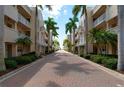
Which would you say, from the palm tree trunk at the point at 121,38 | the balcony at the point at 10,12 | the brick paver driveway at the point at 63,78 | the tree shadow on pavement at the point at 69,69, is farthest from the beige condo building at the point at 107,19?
the balcony at the point at 10,12

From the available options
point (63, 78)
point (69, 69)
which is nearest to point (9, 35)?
point (69, 69)

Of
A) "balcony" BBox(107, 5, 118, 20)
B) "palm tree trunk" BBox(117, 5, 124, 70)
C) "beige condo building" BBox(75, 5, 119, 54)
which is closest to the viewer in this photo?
"palm tree trunk" BBox(117, 5, 124, 70)

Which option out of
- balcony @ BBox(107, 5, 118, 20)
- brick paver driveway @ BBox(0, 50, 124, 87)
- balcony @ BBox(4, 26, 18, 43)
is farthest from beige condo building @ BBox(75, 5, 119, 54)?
balcony @ BBox(4, 26, 18, 43)

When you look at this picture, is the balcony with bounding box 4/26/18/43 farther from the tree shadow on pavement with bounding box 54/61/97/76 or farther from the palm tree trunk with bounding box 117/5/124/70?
the palm tree trunk with bounding box 117/5/124/70

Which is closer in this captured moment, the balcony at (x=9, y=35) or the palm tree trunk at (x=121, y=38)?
the palm tree trunk at (x=121, y=38)

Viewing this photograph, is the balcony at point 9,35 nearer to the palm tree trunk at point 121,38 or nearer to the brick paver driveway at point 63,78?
the brick paver driveway at point 63,78

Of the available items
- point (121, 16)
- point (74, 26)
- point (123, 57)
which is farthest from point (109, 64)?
point (74, 26)

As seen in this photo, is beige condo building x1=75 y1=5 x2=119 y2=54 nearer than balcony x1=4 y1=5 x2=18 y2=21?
No

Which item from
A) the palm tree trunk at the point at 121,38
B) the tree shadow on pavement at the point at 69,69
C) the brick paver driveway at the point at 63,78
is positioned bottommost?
the brick paver driveway at the point at 63,78

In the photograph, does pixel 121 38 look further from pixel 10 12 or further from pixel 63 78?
pixel 10 12

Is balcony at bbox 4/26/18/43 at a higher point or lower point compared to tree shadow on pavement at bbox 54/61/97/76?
higher

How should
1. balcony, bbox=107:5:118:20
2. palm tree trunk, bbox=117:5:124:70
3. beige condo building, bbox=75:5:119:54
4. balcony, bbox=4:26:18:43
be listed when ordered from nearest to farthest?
palm tree trunk, bbox=117:5:124:70 → balcony, bbox=4:26:18:43 → balcony, bbox=107:5:118:20 → beige condo building, bbox=75:5:119:54

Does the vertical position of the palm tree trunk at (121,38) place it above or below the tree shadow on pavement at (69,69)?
above

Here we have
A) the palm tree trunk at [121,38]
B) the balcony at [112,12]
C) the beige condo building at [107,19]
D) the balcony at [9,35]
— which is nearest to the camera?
the palm tree trunk at [121,38]
